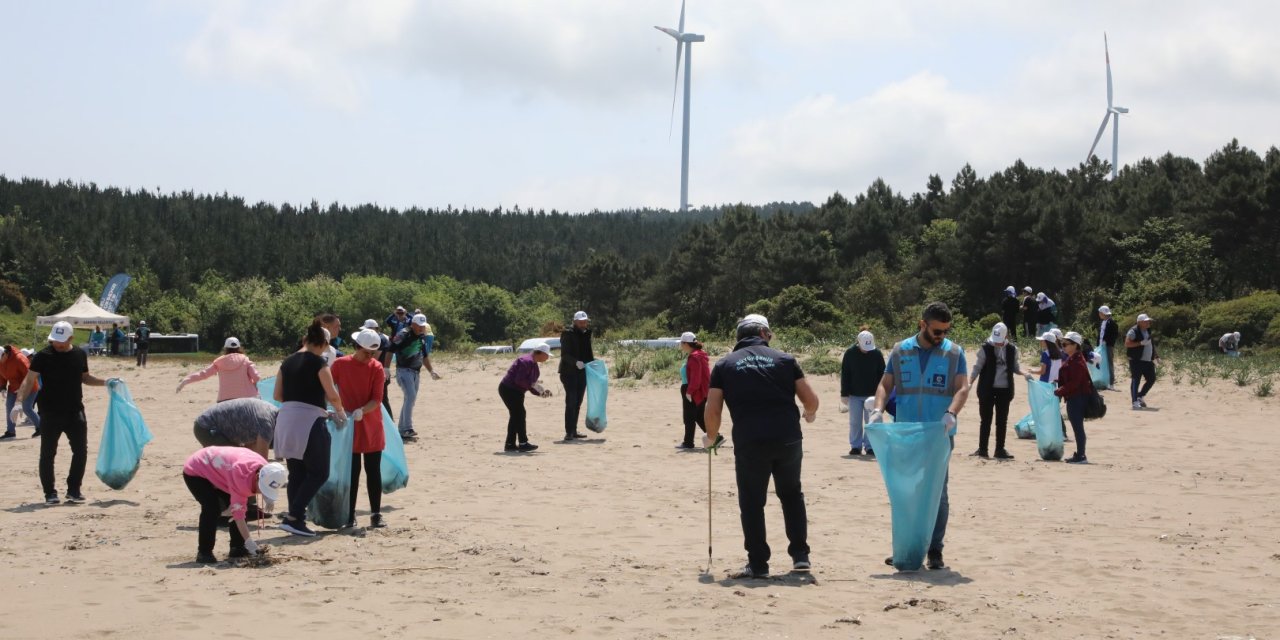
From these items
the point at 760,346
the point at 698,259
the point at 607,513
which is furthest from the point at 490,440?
the point at 698,259

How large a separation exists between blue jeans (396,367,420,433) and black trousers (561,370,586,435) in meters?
1.95

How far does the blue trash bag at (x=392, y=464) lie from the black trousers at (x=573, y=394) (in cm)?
625

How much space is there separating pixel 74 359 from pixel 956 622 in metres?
7.54

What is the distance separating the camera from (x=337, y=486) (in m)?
9.55

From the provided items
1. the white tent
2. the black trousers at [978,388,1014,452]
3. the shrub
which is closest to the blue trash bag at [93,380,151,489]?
the black trousers at [978,388,1014,452]

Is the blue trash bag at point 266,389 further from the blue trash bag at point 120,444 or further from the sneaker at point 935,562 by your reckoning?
the sneaker at point 935,562

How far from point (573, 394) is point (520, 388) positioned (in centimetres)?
156

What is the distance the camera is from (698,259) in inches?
2699

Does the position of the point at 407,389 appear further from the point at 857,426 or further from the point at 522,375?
the point at 857,426

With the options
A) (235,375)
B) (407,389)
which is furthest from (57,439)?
(407,389)

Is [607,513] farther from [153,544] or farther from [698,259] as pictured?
[698,259]

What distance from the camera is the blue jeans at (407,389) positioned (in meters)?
16.1

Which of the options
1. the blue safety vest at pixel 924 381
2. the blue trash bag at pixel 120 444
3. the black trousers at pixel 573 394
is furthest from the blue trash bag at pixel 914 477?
the black trousers at pixel 573 394

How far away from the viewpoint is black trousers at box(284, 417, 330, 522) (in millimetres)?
9203
